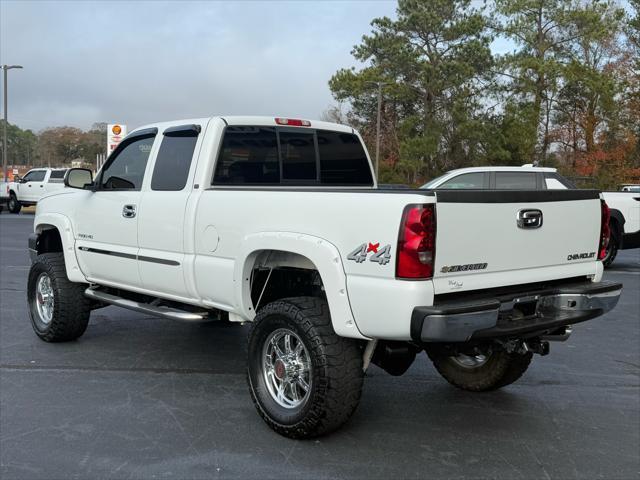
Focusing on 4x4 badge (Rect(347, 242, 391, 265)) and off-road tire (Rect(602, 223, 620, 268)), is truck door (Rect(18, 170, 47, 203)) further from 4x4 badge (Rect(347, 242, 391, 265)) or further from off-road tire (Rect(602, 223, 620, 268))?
4x4 badge (Rect(347, 242, 391, 265))

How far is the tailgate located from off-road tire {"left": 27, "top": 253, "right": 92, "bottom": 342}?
3900mm

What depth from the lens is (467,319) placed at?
132 inches

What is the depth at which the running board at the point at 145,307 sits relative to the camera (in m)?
4.79

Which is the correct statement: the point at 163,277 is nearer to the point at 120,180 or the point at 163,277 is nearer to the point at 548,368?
the point at 120,180

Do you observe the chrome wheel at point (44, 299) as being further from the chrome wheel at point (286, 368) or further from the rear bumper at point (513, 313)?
the rear bumper at point (513, 313)

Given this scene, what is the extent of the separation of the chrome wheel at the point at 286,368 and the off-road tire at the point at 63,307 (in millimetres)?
2605

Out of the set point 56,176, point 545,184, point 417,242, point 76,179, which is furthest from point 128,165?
point 56,176

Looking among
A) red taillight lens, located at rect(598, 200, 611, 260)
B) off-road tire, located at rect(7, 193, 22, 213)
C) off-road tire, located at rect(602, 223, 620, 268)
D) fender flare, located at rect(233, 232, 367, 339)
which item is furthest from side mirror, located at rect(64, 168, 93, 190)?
off-road tire, located at rect(7, 193, 22, 213)

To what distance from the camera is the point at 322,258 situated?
368 centimetres

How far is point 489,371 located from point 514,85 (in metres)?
44.0

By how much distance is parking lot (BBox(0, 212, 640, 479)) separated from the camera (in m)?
3.61

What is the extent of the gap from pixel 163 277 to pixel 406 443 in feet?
7.15

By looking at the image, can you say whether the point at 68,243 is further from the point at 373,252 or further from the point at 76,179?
the point at 373,252

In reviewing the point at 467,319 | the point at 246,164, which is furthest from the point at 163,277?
the point at 467,319
